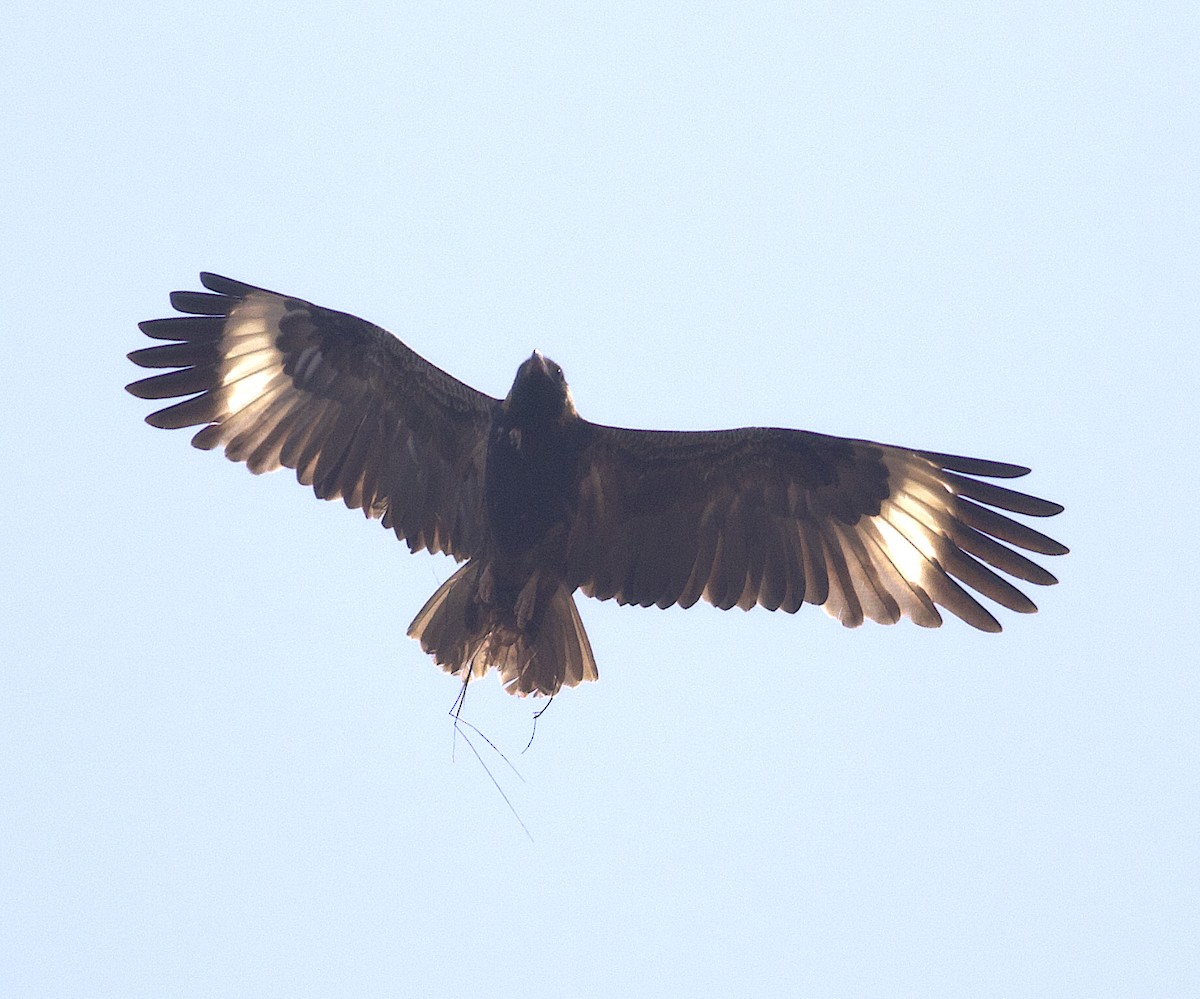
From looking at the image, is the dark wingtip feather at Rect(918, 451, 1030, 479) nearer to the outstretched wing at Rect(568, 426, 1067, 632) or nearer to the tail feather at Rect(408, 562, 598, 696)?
the outstretched wing at Rect(568, 426, 1067, 632)

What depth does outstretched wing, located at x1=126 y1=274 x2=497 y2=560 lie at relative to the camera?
8.26m

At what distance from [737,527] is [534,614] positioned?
1.20 m

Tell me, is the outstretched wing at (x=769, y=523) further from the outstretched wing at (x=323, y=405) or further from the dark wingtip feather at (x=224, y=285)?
the dark wingtip feather at (x=224, y=285)

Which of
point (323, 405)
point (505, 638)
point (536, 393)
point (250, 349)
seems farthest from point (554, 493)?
point (250, 349)

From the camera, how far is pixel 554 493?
7867mm

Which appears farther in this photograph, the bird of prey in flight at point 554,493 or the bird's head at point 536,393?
the bird of prey in flight at point 554,493

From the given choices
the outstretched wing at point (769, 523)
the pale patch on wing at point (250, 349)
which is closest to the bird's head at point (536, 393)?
the outstretched wing at point (769, 523)

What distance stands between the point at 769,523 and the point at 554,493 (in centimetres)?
123

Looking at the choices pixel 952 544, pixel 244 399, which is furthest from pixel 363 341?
pixel 952 544

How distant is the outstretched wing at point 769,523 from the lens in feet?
26.3

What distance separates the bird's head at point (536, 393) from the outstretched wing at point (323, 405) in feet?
1.94

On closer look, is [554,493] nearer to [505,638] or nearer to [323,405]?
[505,638]

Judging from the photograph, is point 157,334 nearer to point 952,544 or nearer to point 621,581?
point 621,581

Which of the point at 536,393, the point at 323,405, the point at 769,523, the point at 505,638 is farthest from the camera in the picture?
the point at 323,405
